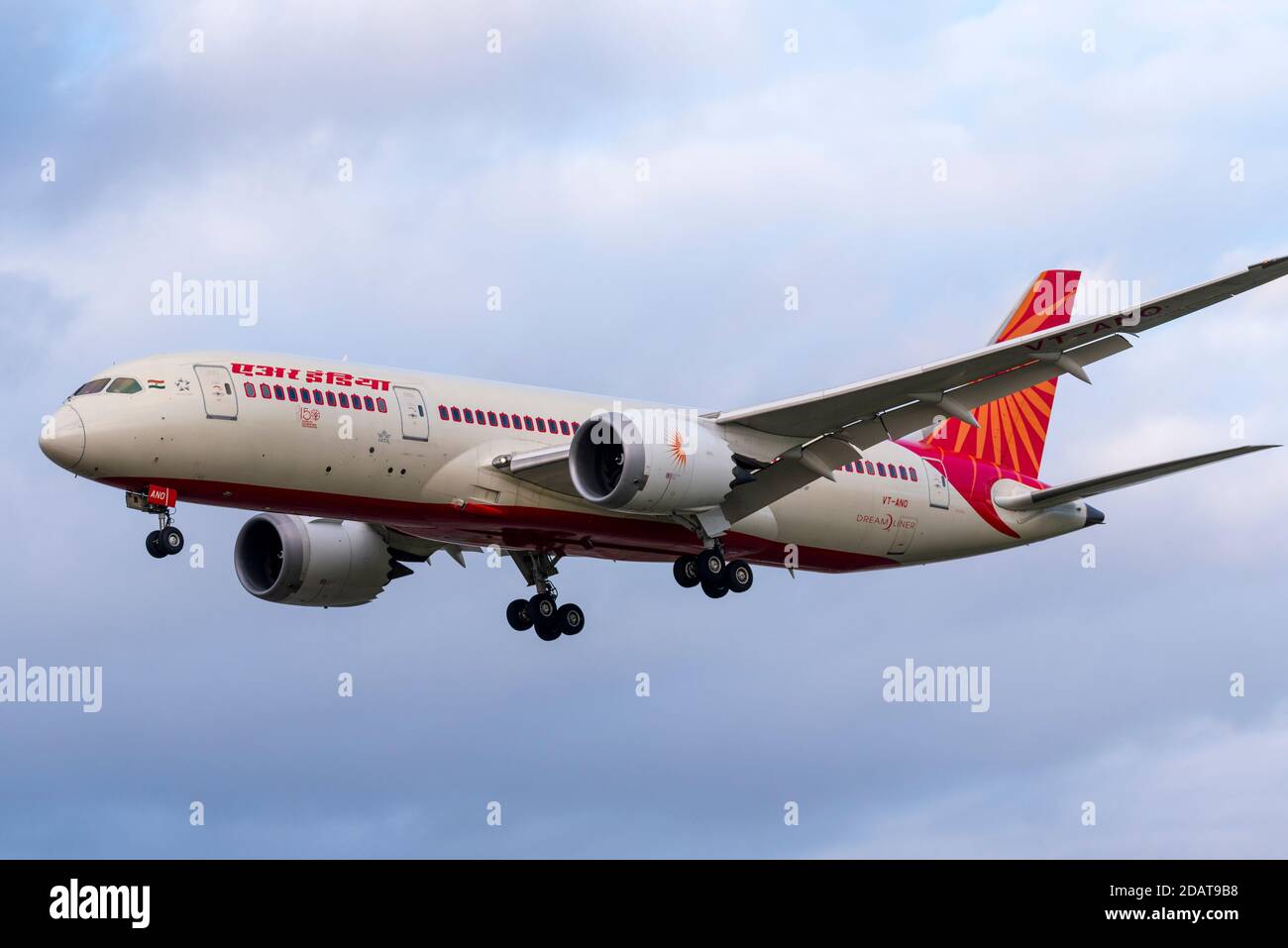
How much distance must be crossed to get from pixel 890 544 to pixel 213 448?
59.7ft

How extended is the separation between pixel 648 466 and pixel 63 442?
1221cm

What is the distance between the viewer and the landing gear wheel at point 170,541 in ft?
138

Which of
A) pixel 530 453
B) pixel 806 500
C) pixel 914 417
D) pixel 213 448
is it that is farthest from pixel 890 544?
pixel 213 448

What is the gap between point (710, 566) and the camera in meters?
48.0

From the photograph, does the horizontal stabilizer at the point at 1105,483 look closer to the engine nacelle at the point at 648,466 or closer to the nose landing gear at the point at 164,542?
the engine nacelle at the point at 648,466

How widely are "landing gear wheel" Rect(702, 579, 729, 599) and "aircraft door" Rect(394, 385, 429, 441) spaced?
304 inches

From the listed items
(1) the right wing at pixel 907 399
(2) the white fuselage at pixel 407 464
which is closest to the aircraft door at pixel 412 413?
(2) the white fuselage at pixel 407 464

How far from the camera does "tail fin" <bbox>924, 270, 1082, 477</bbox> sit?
54.8m

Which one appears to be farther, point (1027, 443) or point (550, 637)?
point (1027, 443)

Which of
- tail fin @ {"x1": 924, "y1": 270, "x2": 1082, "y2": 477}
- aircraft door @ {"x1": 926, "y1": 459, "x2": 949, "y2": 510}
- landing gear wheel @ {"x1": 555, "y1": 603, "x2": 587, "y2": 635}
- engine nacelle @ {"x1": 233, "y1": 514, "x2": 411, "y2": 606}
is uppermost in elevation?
tail fin @ {"x1": 924, "y1": 270, "x2": 1082, "y2": 477}

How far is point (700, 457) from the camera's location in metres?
45.9

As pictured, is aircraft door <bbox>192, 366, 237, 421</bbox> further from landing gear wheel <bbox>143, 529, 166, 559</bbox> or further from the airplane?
landing gear wheel <bbox>143, 529, 166, 559</bbox>

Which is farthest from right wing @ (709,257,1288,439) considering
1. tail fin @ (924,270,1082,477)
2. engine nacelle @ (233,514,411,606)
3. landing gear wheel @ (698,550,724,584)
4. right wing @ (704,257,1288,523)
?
engine nacelle @ (233,514,411,606)
